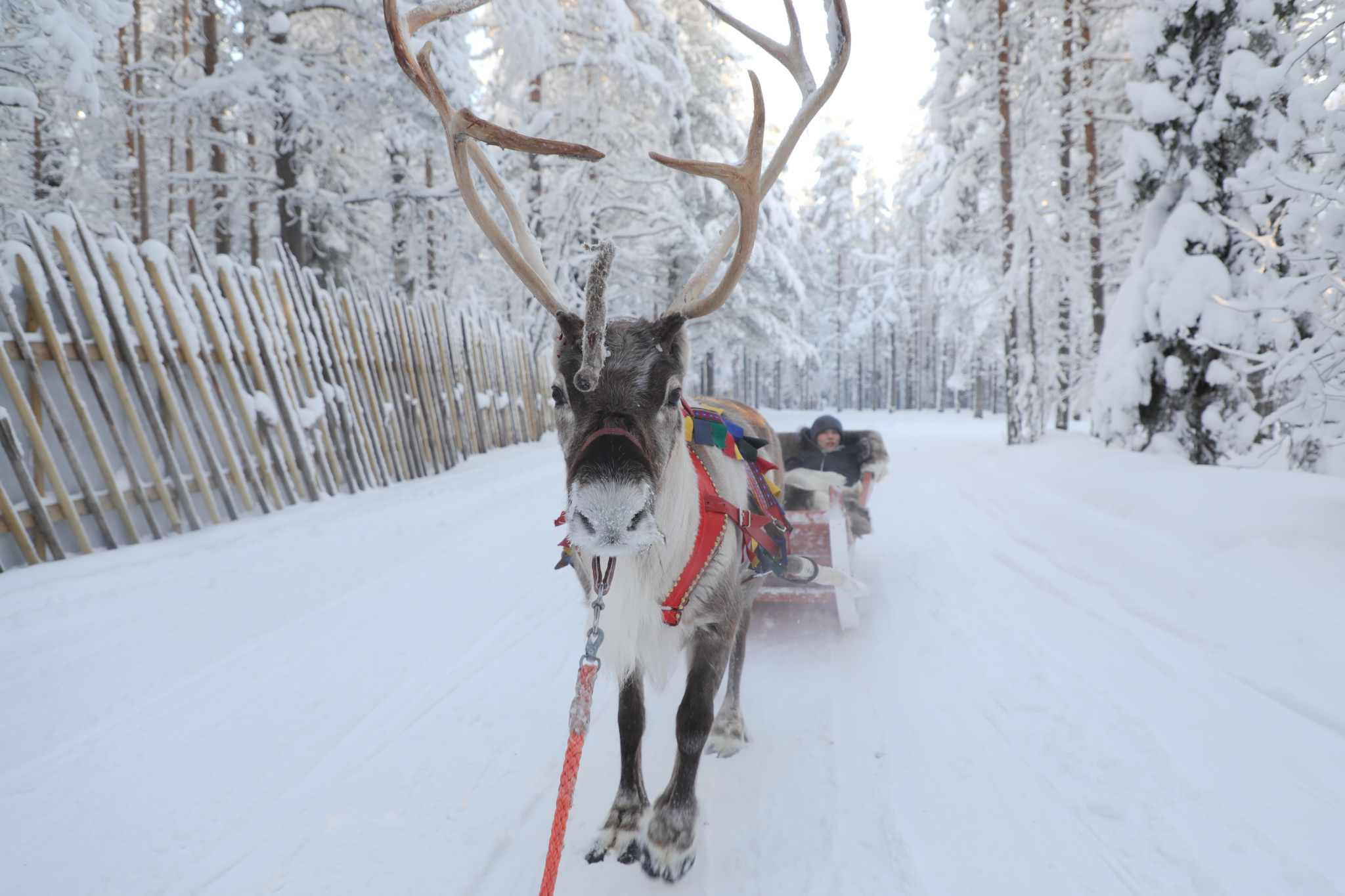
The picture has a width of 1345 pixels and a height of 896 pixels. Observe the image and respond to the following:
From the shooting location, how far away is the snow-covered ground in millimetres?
2111

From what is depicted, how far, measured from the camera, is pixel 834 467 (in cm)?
535

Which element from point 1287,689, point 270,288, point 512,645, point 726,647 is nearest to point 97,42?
point 270,288

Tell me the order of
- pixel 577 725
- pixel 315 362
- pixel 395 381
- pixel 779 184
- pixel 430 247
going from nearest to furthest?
pixel 577 725
pixel 315 362
pixel 395 381
pixel 430 247
pixel 779 184

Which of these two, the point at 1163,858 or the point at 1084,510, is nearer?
the point at 1163,858

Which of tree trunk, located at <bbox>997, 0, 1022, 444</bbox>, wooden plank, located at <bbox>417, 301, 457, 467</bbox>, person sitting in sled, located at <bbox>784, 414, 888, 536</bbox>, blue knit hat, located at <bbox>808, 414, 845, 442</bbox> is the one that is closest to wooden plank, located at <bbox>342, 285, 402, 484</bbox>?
wooden plank, located at <bbox>417, 301, 457, 467</bbox>

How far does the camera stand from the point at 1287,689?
2.87m

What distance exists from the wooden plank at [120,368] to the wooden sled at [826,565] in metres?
5.21

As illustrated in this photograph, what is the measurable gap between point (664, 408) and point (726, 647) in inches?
40.9

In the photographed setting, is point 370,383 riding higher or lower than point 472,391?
higher

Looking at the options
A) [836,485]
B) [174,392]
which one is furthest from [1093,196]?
[174,392]

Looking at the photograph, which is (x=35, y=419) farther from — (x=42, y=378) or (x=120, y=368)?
(x=120, y=368)

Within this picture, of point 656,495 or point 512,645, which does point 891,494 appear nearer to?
point 512,645

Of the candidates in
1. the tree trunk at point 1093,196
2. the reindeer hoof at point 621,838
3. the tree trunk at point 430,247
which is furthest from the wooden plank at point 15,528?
the tree trunk at point 1093,196

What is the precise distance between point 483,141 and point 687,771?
8.22ft
